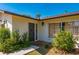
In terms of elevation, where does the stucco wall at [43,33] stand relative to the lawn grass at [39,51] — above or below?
above

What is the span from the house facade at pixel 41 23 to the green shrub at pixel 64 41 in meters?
0.21

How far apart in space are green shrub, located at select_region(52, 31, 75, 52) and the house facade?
0.21 metres

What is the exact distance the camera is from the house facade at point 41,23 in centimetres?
621

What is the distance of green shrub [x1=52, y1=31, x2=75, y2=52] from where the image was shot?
238 inches

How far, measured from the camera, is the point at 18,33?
6121mm

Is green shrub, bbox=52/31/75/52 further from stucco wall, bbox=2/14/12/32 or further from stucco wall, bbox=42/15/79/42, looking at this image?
stucco wall, bbox=2/14/12/32

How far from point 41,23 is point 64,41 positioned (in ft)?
3.56

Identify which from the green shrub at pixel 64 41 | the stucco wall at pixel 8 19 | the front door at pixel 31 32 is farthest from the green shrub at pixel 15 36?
the green shrub at pixel 64 41

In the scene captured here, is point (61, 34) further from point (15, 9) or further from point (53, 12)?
point (15, 9)

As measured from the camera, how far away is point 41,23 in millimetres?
6465

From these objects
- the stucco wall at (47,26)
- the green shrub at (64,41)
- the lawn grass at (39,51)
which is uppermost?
the stucco wall at (47,26)

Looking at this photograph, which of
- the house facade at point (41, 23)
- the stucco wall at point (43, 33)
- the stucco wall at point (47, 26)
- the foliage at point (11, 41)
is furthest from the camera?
the stucco wall at point (43, 33)

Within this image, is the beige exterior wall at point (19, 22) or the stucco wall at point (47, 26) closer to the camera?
the beige exterior wall at point (19, 22)

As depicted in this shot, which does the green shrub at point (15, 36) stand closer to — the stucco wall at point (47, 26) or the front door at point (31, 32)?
the front door at point (31, 32)
